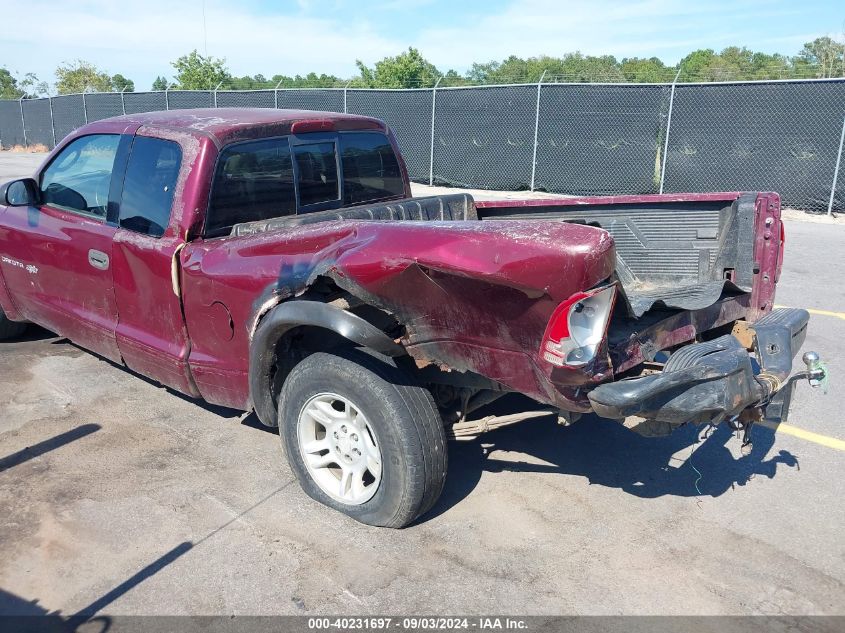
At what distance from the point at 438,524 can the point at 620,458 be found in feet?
4.14

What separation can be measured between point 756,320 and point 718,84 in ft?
35.8

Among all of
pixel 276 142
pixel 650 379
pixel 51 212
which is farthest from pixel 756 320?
pixel 51 212

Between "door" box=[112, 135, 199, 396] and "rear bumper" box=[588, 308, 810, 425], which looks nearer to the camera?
"rear bumper" box=[588, 308, 810, 425]

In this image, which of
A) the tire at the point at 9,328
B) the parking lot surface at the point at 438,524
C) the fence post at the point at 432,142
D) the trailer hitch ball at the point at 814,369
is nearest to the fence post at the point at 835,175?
the fence post at the point at 432,142

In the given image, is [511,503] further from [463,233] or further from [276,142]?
[276,142]

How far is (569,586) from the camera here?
2.99 metres

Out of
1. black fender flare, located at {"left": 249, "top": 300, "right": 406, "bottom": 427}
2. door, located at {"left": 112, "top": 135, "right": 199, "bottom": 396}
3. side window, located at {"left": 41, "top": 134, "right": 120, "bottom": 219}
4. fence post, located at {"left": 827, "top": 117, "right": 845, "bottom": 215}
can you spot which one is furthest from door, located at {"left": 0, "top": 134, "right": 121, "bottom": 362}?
fence post, located at {"left": 827, "top": 117, "right": 845, "bottom": 215}

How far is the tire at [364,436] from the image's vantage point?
10.3 feet

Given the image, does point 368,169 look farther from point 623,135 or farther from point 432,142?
point 432,142

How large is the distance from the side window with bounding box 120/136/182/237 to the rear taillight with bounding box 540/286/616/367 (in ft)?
7.52

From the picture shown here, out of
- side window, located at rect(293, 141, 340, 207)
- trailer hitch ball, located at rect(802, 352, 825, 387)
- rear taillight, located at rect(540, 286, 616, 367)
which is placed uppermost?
side window, located at rect(293, 141, 340, 207)

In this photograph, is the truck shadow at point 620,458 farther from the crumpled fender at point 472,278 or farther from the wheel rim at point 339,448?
the crumpled fender at point 472,278

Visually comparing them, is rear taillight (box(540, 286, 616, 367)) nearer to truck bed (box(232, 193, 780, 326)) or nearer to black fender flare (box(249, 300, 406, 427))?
black fender flare (box(249, 300, 406, 427))

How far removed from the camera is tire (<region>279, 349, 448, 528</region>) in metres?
3.13
